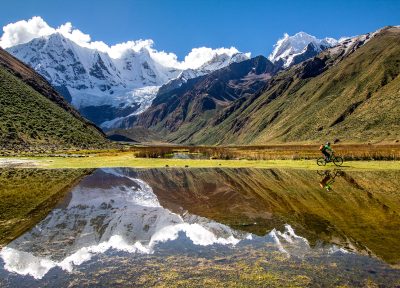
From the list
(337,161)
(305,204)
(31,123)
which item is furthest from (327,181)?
(31,123)

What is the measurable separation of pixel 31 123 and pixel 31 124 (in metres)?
1.01

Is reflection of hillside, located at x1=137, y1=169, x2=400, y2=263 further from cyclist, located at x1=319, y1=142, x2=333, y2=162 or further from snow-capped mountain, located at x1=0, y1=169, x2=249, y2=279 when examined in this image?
cyclist, located at x1=319, y1=142, x2=333, y2=162

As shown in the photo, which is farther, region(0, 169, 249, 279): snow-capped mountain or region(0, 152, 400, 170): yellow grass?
region(0, 152, 400, 170): yellow grass

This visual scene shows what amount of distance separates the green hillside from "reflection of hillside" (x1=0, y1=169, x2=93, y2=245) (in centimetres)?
7889

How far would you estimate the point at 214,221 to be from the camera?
23.6 meters

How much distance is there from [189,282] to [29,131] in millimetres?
130938

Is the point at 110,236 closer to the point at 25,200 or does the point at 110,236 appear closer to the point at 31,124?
the point at 25,200

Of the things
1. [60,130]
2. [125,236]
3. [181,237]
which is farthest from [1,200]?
[60,130]

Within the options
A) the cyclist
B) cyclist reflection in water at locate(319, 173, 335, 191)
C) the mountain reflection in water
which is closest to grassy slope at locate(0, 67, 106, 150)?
the cyclist

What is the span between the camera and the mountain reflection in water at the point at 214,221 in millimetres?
17281

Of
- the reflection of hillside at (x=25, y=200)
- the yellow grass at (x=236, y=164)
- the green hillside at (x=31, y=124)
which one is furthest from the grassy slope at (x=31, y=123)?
the reflection of hillside at (x=25, y=200)

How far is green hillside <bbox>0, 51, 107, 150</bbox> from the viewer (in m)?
126

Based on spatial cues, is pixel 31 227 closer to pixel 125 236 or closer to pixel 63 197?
pixel 125 236

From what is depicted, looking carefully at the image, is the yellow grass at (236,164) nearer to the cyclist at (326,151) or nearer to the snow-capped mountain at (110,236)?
the cyclist at (326,151)
